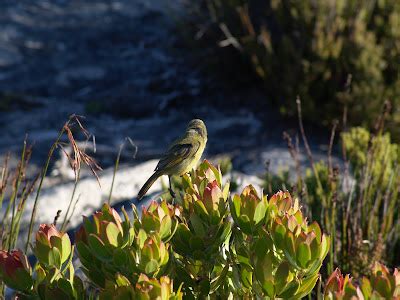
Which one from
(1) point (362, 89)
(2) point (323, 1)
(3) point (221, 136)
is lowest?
(3) point (221, 136)

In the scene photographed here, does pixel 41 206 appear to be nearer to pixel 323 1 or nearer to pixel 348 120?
pixel 348 120

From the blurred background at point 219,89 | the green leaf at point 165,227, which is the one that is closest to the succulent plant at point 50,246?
the green leaf at point 165,227

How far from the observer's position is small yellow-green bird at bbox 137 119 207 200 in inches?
103

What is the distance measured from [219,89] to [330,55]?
4.35 feet

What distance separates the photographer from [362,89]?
536 cm

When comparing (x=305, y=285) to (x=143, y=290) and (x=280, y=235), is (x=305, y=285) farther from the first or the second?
(x=143, y=290)

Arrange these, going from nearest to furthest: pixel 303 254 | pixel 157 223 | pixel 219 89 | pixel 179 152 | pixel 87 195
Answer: pixel 303 254 < pixel 157 223 < pixel 179 152 < pixel 87 195 < pixel 219 89

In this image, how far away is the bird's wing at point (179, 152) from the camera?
260 cm

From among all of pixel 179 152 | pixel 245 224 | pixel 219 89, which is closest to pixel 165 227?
pixel 245 224

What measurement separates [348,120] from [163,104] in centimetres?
195

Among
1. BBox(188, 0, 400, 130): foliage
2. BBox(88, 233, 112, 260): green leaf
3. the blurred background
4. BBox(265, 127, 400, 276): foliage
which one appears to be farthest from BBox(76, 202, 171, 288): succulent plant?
BBox(188, 0, 400, 130): foliage

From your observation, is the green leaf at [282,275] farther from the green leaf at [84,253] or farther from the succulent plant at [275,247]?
the green leaf at [84,253]

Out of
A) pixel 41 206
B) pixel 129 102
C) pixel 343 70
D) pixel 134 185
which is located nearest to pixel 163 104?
pixel 129 102

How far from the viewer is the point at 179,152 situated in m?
2.60
